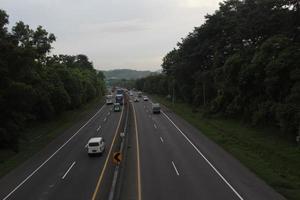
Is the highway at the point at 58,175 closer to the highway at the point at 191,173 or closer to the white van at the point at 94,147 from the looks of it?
the white van at the point at 94,147

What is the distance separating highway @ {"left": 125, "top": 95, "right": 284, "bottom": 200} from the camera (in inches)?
942

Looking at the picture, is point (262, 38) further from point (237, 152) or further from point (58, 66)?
point (58, 66)

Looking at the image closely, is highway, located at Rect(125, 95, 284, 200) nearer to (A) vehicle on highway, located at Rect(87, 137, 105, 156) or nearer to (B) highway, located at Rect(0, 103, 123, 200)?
(B) highway, located at Rect(0, 103, 123, 200)

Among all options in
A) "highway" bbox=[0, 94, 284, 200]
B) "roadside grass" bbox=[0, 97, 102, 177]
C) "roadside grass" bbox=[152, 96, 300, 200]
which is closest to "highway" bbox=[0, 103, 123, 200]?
"highway" bbox=[0, 94, 284, 200]

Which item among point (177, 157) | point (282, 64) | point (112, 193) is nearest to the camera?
point (112, 193)

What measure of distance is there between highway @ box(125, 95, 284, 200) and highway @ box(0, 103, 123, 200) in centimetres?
305

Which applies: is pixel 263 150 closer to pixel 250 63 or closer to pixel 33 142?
pixel 250 63

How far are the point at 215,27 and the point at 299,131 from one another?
147 feet

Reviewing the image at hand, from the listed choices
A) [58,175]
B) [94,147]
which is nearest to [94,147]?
[94,147]

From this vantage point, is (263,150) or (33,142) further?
(33,142)

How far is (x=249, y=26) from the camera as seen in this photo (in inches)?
2376

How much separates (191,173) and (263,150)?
37.0 ft

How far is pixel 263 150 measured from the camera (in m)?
38.4

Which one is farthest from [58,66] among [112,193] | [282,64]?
[112,193]
